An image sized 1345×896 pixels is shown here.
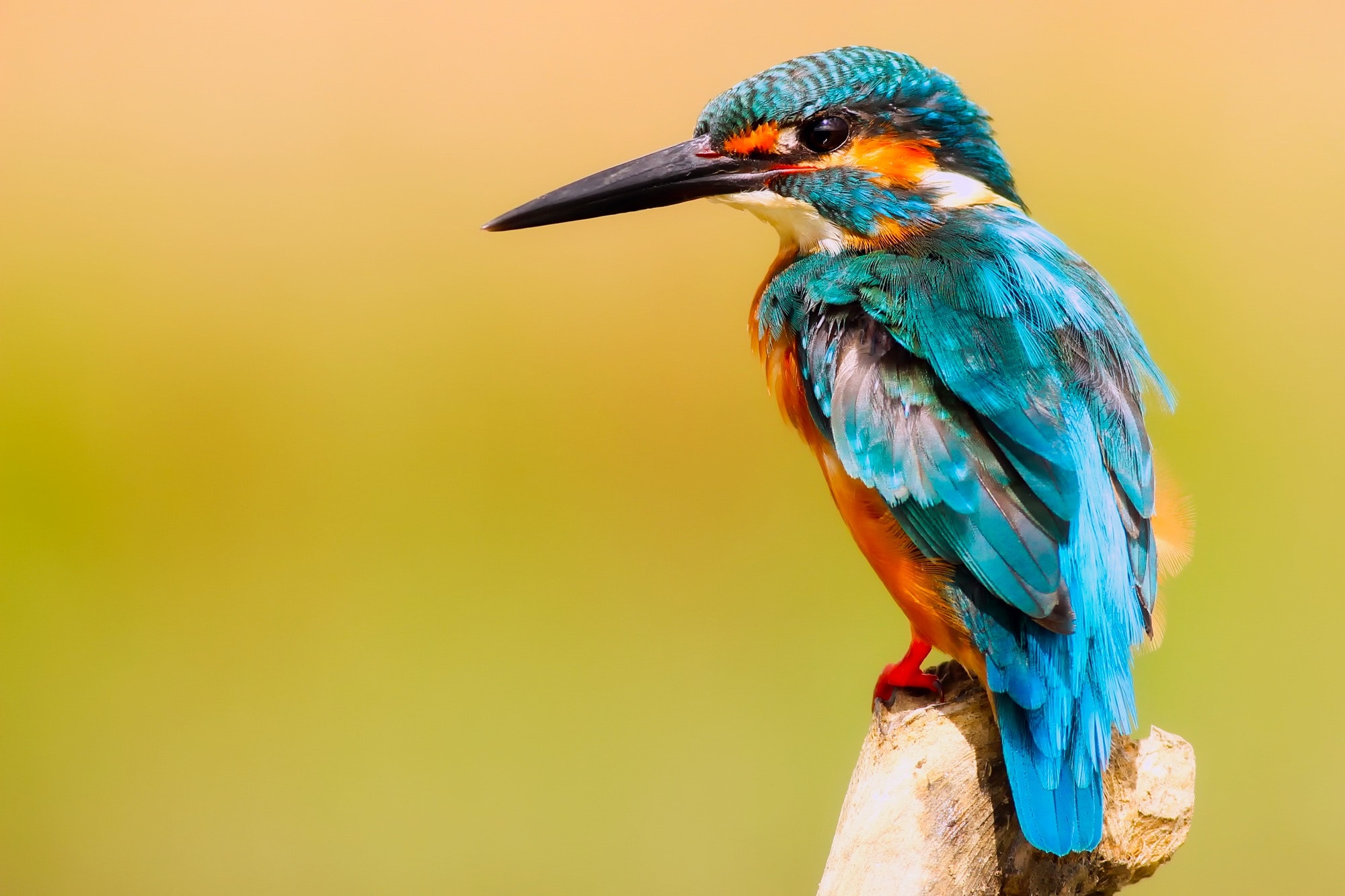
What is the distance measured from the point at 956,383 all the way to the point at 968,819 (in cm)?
52

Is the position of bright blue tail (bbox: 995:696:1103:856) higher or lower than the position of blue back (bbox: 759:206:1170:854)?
lower

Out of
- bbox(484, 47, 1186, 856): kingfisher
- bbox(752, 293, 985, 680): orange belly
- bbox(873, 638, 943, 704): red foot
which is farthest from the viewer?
bbox(873, 638, 943, 704): red foot

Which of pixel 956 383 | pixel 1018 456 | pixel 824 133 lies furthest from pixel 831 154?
pixel 1018 456

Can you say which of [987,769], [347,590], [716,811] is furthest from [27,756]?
[987,769]

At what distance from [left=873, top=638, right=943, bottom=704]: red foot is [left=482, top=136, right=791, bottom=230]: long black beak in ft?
2.33

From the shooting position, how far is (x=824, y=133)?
181cm

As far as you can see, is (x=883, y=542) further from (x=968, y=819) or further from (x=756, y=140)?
(x=756, y=140)

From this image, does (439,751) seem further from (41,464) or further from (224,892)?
(41,464)

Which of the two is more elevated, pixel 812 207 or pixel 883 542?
pixel 812 207

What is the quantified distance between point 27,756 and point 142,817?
1.41 feet

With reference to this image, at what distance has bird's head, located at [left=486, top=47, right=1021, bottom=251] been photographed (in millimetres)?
1789

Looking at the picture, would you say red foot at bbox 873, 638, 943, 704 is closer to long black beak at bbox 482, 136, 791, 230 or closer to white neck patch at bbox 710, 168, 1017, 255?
white neck patch at bbox 710, 168, 1017, 255

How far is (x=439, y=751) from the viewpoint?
123 inches

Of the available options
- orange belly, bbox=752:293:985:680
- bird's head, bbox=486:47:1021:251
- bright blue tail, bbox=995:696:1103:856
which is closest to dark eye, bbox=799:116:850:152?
bird's head, bbox=486:47:1021:251
